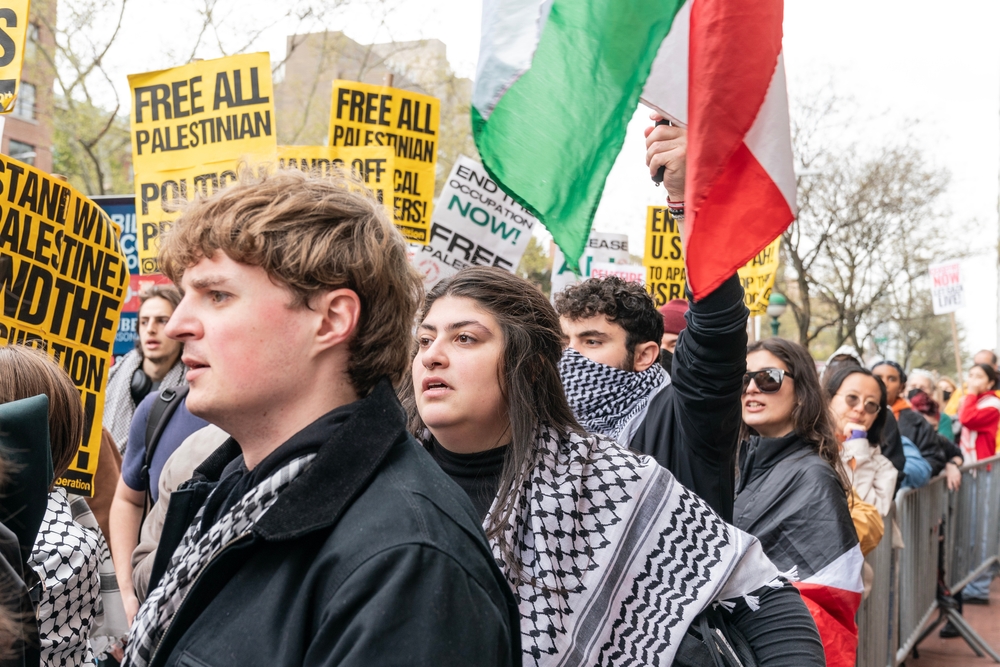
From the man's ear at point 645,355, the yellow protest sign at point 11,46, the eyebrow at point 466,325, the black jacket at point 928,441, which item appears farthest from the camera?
the black jacket at point 928,441

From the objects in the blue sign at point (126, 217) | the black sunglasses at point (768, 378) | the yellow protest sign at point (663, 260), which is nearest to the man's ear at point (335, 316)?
the black sunglasses at point (768, 378)

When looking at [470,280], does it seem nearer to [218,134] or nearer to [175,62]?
[218,134]

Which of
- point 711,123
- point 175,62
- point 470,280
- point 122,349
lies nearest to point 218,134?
point 122,349

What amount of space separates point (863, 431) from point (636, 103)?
3.84m

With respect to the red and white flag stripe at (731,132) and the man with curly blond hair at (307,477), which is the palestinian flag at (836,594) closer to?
the red and white flag stripe at (731,132)

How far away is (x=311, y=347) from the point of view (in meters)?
1.69

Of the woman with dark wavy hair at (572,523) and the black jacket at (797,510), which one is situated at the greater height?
the woman with dark wavy hair at (572,523)

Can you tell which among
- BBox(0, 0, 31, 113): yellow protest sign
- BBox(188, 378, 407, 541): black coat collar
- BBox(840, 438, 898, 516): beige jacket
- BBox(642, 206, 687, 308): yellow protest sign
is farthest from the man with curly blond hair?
BBox(642, 206, 687, 308): yellow protest sign

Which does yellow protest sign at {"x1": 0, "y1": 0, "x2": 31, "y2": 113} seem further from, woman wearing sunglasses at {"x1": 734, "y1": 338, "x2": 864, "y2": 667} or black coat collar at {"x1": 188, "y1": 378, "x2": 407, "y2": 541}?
black coat collar at {"x1": 188, "y1": 378, "x2": 407, "y2": 541}

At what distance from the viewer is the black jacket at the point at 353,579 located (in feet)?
4.50

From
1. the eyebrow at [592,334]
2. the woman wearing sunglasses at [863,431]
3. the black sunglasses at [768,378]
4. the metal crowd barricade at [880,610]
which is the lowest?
the metal crowd barricade at [880,610]

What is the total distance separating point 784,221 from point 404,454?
3.96ft

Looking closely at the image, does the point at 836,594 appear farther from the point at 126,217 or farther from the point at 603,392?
the point at 126,217

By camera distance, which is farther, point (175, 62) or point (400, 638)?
point (175, 62)
